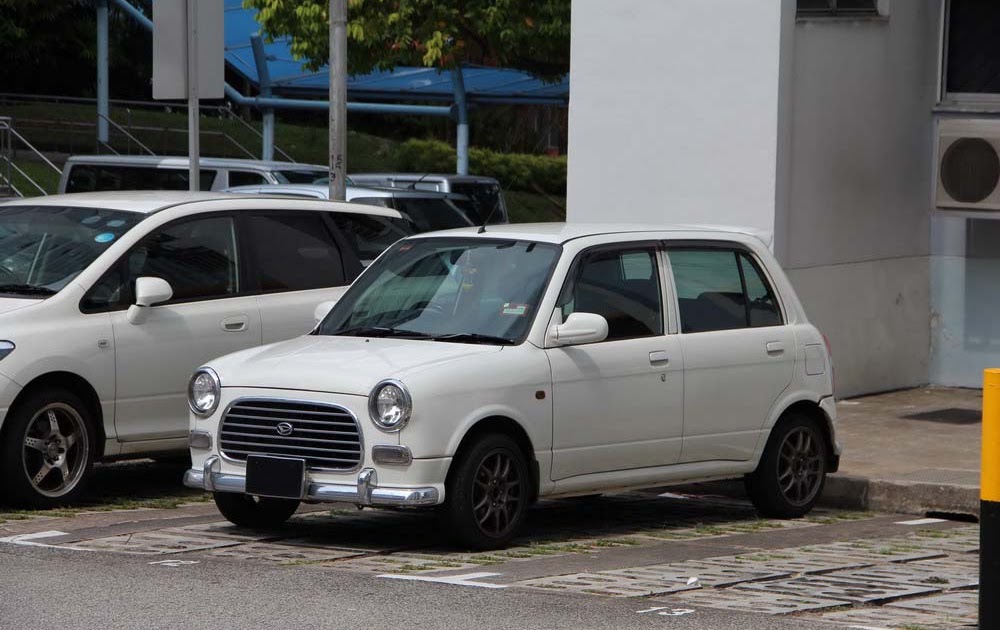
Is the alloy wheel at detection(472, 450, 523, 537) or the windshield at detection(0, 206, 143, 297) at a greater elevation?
the windshield at detection(0, 206, 143, 297)

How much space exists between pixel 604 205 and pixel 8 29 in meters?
28.3

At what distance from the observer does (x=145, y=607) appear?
7.01 meters

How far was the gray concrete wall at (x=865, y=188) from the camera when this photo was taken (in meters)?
13.8

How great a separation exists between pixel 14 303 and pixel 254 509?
1857 mm

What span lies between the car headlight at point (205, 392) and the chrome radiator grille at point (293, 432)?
0.13 meters

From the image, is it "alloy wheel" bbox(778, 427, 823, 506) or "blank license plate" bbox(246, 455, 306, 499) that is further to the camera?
"alloy wheel" bbox(778, 427, 823, 506)

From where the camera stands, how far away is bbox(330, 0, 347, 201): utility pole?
43.5 feet

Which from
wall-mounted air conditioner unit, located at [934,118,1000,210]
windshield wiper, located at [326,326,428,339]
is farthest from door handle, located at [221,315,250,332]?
wall-mounted air conditioner unit, located at [934,118,1000,210]

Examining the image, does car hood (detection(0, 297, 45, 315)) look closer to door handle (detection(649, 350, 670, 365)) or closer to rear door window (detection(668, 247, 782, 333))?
door handle (detection(649, 350, 670, 365))

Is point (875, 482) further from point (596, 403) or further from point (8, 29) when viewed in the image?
point (8, 29)

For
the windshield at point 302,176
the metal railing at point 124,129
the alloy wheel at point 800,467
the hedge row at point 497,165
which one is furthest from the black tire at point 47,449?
the hedge row at point 497,165

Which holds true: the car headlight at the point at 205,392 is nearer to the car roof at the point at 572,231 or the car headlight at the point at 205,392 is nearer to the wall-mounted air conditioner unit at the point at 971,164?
the car roof at the point at 572,231

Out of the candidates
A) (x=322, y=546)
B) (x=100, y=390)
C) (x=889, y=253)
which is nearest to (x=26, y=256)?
(x=100, y=390)

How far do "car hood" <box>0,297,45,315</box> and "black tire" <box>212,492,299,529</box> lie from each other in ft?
5.21
